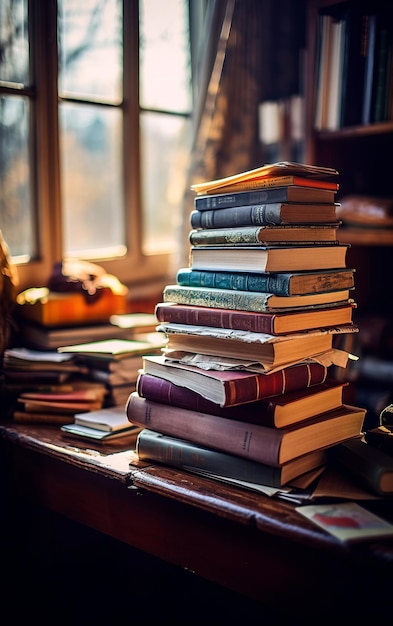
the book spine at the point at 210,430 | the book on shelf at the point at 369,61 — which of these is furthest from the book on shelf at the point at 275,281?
the book on shelf at the point at 369,61

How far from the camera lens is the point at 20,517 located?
1580 mm

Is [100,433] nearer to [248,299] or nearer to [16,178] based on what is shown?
[248,299]

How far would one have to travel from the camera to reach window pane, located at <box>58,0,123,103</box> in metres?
2.04

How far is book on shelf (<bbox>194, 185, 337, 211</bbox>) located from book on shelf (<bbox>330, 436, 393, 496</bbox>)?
42 centimetres

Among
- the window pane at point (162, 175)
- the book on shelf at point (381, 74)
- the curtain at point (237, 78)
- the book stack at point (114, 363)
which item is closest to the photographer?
the book stack at point (114, 363)

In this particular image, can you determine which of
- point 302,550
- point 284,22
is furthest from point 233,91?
point 302,550

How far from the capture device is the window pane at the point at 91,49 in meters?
2.04

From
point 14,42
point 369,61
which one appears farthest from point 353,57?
point 14,42

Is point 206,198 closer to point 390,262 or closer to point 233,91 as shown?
point 233,91

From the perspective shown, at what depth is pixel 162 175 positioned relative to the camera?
94.5 inches

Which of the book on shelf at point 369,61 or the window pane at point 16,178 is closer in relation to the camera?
the window pane at point 16,178

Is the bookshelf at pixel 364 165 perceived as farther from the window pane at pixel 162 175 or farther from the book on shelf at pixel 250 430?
the book on shelf at pixel 250 430

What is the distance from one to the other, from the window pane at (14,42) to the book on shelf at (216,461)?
1.17 meters

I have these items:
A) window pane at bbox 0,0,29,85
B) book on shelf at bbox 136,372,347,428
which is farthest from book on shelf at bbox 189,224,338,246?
window pane at bbox 0,0,29,85
